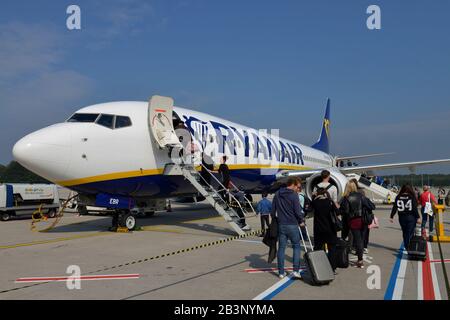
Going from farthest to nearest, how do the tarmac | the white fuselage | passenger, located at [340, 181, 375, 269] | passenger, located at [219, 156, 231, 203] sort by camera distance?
passenger, located at [219, 156, 231, 203]
the white fuselage
passenger, located at [340, 181, 375, 269]
the tarmac

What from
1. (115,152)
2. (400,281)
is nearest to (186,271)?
(400,281)

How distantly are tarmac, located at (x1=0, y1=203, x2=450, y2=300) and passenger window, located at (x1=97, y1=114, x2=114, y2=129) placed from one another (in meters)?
3.07

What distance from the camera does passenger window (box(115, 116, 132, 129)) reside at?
36.1ft

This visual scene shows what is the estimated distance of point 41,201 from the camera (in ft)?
63.4

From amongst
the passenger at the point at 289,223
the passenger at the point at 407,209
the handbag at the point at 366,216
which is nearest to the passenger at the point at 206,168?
the handbag at the point at 366,216

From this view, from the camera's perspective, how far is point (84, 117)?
35.7 feet

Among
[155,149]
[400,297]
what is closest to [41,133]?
[155,149]

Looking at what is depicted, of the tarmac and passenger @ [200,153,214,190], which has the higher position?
passenger @ [200,153,214,190]

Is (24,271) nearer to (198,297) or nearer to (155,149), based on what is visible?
(198,297)

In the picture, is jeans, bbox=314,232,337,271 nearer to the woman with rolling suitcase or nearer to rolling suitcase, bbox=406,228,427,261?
the woman with rolling suitcase

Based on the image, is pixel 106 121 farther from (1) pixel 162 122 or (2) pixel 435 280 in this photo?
(2) pixel 435 280

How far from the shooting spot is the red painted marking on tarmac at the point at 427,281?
5.34 m

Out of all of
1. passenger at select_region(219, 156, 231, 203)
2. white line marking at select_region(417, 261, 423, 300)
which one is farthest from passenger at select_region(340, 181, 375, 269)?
passenger at select_region(219, 156, 231, 203)
